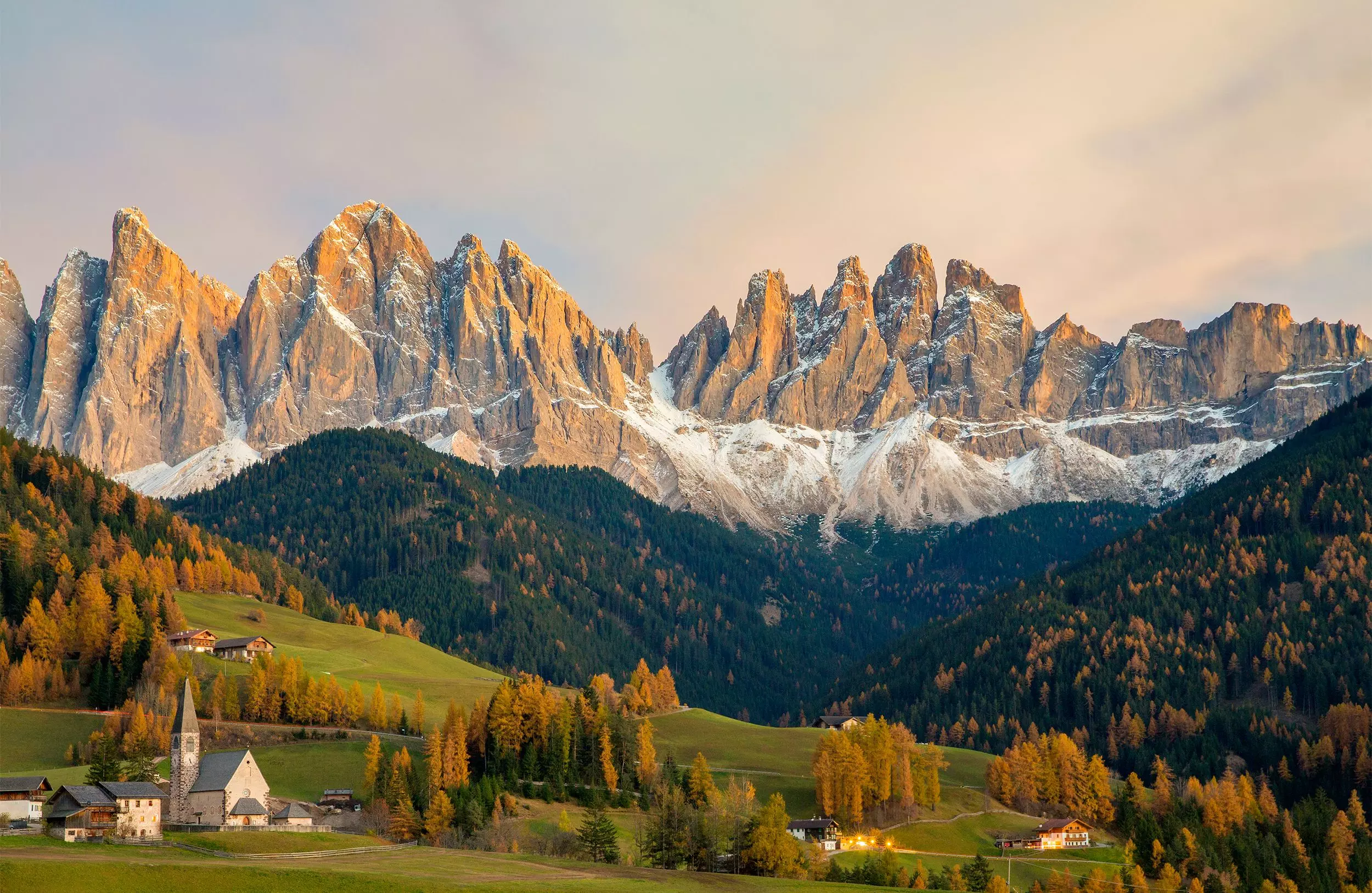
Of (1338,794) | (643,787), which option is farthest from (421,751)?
(1338,794)

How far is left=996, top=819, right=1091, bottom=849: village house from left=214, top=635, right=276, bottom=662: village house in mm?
94771

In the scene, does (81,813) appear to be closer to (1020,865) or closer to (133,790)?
(133,790)

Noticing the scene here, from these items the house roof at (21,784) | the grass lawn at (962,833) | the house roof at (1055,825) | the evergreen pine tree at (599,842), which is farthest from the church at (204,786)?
the house roof at (1055,825)

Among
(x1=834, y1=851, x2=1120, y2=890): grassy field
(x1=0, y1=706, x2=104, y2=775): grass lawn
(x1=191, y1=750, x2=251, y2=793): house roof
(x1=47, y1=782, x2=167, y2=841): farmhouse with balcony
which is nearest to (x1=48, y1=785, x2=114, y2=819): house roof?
(x1=47, y1=782, x2=167, y2=841): farmhouse with balcony

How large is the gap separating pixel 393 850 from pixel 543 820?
27035 millimetres

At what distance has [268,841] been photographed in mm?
97312

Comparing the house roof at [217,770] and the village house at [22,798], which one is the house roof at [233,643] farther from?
the village house at [22,798]

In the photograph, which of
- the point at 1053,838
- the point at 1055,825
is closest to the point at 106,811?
the point at 1053,838

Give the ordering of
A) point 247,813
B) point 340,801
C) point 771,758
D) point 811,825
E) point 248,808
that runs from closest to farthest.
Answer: point 247,813 → point 248,808 → point 340,801 → point 811,825 → point 771,758

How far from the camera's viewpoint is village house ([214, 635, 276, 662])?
174 metres

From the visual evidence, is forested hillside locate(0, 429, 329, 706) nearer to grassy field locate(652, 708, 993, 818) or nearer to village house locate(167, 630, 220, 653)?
village house locate(167, 630, 220, 653)

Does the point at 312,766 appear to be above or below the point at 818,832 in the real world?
above

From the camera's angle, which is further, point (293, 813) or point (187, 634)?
point (187, 634)

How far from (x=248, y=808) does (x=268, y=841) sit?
55.9 ft
